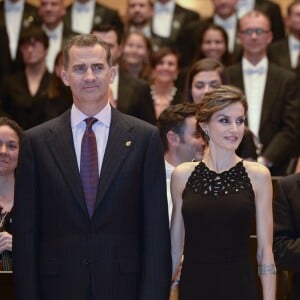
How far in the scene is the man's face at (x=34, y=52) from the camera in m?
7.56

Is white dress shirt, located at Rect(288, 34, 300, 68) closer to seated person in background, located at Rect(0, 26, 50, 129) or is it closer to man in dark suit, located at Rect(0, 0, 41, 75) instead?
seated person in background, located at Rect(0, 26, 50, 129)

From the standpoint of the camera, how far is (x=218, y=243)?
4.14 metres

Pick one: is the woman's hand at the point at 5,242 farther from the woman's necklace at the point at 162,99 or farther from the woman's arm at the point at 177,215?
the woman's necklace at the point at 162,99

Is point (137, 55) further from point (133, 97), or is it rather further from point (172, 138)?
point (172, 138)

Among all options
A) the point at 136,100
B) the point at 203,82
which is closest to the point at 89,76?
the point at 203,82

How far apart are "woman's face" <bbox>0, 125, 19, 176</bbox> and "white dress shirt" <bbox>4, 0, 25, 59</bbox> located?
3403 millimetres

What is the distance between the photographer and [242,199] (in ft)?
13.6

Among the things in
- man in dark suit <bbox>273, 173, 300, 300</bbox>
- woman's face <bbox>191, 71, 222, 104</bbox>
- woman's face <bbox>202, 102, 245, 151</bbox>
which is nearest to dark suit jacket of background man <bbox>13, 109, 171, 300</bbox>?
woman's face <bbox>202, 102, 245, 151</bbox>

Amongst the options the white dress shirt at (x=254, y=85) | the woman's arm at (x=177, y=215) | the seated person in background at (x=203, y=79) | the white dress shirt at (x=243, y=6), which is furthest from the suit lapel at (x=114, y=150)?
the white dress shirt at (x=243, y=6)

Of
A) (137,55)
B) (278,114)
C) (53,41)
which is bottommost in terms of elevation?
(278,114)

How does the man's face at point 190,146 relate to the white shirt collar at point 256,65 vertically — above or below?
below

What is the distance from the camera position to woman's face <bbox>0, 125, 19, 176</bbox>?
16.1 feet

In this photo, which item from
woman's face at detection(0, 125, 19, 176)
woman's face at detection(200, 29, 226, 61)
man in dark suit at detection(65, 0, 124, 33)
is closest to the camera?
woman's face at detection(0, 125, 19, 176)

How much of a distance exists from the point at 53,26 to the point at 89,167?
14.8ft
